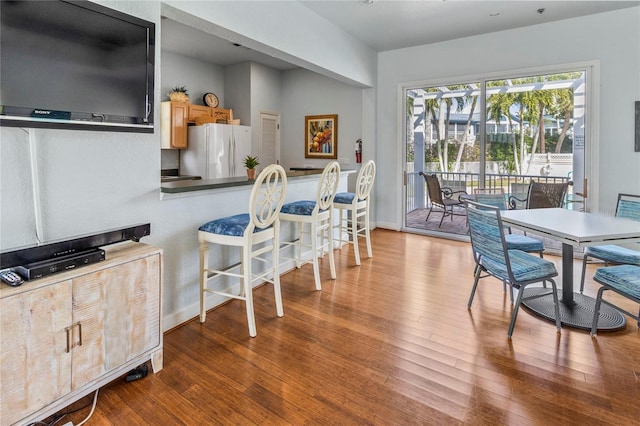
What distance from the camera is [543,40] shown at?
4.39 m

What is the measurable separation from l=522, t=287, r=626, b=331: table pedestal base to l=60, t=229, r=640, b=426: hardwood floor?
0.07 m

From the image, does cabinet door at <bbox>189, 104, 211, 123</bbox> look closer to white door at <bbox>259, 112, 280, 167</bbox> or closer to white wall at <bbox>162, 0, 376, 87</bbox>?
white door at <bbox>259, 112, 280, 167</bbox>

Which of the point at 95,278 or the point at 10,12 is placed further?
the point at 95,278

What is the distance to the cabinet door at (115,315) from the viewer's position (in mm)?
1596

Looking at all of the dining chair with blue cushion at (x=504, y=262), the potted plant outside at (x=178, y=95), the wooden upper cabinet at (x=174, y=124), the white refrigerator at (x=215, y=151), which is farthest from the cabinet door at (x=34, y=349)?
the potted plant outside at (x=178, y=95)

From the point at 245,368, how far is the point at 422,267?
246cm

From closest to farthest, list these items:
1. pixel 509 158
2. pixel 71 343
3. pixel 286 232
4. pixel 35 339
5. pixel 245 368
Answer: pixel 35 339 → pixel 71 343 → pixel 245 368 → pixel 286 232 → pixel 509 158

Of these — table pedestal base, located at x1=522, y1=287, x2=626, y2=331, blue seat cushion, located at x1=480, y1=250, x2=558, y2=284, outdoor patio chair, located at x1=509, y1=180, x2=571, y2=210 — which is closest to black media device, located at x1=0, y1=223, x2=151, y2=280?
blue seat cushion, located at x1=480, y1=250, x2=558, y2=284

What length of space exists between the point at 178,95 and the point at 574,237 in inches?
204

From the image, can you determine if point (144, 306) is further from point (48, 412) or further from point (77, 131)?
point (77, 131)

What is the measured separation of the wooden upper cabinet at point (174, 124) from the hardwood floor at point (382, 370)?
133 inches

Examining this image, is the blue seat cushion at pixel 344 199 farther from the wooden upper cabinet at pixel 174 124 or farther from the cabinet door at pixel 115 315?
the wooden upper cabinet at pixel 174 124

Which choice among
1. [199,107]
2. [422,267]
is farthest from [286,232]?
[199,107]

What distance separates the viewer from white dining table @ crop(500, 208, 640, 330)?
7.27 ft
